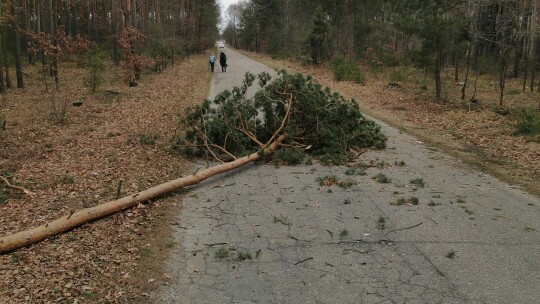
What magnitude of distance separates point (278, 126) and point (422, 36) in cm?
1028

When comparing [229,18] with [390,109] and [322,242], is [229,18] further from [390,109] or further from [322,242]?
[322,242]

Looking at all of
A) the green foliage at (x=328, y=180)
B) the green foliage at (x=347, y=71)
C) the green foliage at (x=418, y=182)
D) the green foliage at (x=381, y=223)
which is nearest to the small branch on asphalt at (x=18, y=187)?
the green foliage at (x=328, y=180)

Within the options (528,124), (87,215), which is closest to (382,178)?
(87,215)

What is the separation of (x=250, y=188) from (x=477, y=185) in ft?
14.0

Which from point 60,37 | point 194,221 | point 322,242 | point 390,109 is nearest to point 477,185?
point 322,242

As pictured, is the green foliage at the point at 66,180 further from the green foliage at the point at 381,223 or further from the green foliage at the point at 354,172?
the green foliage at the point at 381,223

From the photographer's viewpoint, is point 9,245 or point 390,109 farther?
point 390,109

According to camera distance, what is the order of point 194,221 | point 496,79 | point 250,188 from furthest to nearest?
point 496,79
point 250,188
point 194,221

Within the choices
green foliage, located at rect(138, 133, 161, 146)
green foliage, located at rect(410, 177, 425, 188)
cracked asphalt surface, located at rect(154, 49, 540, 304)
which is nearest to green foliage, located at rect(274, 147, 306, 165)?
cracked asphalt surface, located at rect(154, 49, 540, 304)

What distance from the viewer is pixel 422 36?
1777 cm

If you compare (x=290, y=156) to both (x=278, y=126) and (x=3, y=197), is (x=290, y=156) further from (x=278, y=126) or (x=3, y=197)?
(x=3, y=197)

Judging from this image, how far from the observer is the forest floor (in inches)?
192

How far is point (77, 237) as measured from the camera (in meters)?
5.78

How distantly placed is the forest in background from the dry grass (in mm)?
10237
